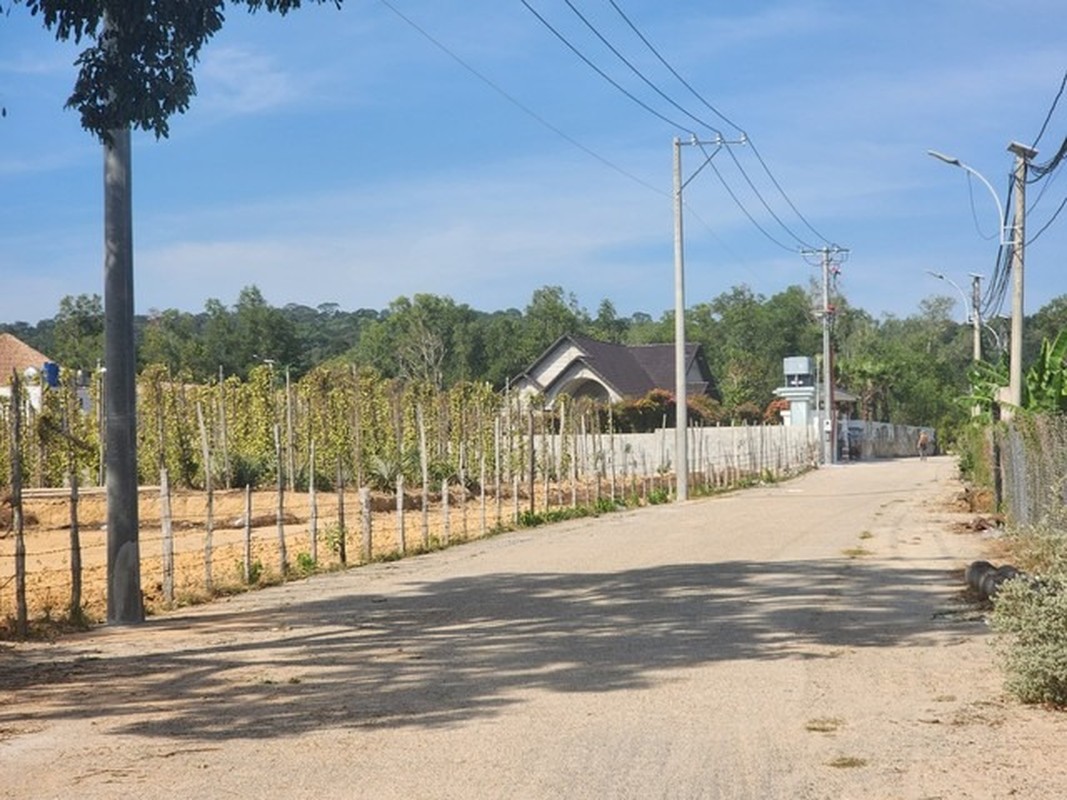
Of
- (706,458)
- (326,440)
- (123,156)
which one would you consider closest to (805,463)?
(706,458)

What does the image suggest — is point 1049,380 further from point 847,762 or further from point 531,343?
point 531,343

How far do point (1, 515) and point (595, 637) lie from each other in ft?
65.8

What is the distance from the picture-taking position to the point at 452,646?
12516 mm

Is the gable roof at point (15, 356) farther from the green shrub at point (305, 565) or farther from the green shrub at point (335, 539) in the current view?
the green shrub at point (305, 565)

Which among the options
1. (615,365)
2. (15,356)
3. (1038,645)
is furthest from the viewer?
(615,365)

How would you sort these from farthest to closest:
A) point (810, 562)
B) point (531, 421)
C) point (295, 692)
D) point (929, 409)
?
point (929, 409) < point (531, 421) < point (810, 562) < point (295, 692)

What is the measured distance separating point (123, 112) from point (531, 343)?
8024cm

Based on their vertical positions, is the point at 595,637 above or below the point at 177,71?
below

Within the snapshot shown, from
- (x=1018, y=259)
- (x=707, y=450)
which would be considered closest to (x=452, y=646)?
(x=1018, y=259)

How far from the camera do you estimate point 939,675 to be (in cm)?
1084

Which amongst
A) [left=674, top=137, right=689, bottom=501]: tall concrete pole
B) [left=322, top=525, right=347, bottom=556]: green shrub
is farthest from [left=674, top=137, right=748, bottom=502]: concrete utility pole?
[left=322, top=525, right=347, bottom=556]: green shrub

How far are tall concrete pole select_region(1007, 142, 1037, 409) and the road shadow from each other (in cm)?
931

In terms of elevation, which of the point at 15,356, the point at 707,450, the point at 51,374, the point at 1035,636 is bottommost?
the point at 1035,636

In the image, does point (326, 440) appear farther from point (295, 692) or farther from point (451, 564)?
point (295, 692)
